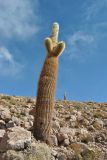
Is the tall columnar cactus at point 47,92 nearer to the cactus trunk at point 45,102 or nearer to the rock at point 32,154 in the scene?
the cactus trunk at point 45,102

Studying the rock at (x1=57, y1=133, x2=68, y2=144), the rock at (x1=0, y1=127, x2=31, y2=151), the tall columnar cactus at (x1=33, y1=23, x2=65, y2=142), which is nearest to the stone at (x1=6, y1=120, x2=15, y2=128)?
the tall columnar cactus at (x1=33, y1=23, x2=65, y2=142)

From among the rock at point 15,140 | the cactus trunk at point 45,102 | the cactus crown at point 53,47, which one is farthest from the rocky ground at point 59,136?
the cactus crown at point 53,47

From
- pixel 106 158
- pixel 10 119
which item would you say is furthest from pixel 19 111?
pixel 106 158

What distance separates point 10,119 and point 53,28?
3.39 meters

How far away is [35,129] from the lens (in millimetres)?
13078

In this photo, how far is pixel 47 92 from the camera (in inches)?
520

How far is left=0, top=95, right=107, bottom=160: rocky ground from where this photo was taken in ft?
38.4

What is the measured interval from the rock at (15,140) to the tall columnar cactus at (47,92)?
98 centimetres

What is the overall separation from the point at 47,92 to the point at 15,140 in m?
2.12

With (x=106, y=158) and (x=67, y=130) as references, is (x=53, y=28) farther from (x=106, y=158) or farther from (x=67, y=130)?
(x=106, y=158)

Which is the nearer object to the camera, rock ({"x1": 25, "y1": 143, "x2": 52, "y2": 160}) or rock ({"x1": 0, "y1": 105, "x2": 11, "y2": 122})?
rock ({"x1": 25, "y1": 143, "x2": 52, "y2": 160})

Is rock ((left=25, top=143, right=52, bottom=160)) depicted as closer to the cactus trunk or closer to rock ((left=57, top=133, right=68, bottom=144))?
the cactus trunk

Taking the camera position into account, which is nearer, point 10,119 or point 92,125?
point 10,119

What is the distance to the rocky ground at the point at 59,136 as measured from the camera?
38.4ft
